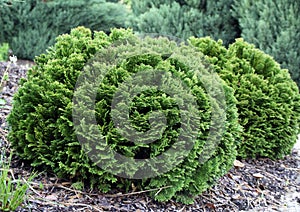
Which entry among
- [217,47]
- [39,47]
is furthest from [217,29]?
[39,47]

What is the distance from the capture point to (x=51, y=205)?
9.52 feet

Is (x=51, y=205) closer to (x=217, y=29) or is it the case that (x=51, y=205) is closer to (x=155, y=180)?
(x=155, y=180)

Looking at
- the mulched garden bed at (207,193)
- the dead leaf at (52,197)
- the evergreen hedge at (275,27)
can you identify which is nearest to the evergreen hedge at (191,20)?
the evergreen hedge at (275,27)

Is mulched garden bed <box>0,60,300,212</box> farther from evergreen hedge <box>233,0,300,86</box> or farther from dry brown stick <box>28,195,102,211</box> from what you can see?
evergreen hedge <box>233,0,300,86</box>

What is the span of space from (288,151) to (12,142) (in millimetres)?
2812

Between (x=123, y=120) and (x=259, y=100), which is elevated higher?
(x=123, y=120)

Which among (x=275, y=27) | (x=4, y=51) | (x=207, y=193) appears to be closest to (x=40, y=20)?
(x=4, y=51)

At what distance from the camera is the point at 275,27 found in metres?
6.64

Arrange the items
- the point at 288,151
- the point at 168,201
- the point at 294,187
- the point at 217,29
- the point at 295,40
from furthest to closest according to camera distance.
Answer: the point at 217,29 < the point at 295,40 < the point at 288,151 < the point at 294,187 < the point at 168,201

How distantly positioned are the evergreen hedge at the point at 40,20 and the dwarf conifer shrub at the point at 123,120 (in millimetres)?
5137

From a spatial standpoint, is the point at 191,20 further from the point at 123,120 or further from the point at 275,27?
the point at 123,120

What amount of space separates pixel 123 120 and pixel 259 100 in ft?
6.06

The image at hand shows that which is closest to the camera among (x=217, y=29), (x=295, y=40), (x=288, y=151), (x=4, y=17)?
(x=288, y=151)

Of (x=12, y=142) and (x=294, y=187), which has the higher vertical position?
(x=12, y=142)
